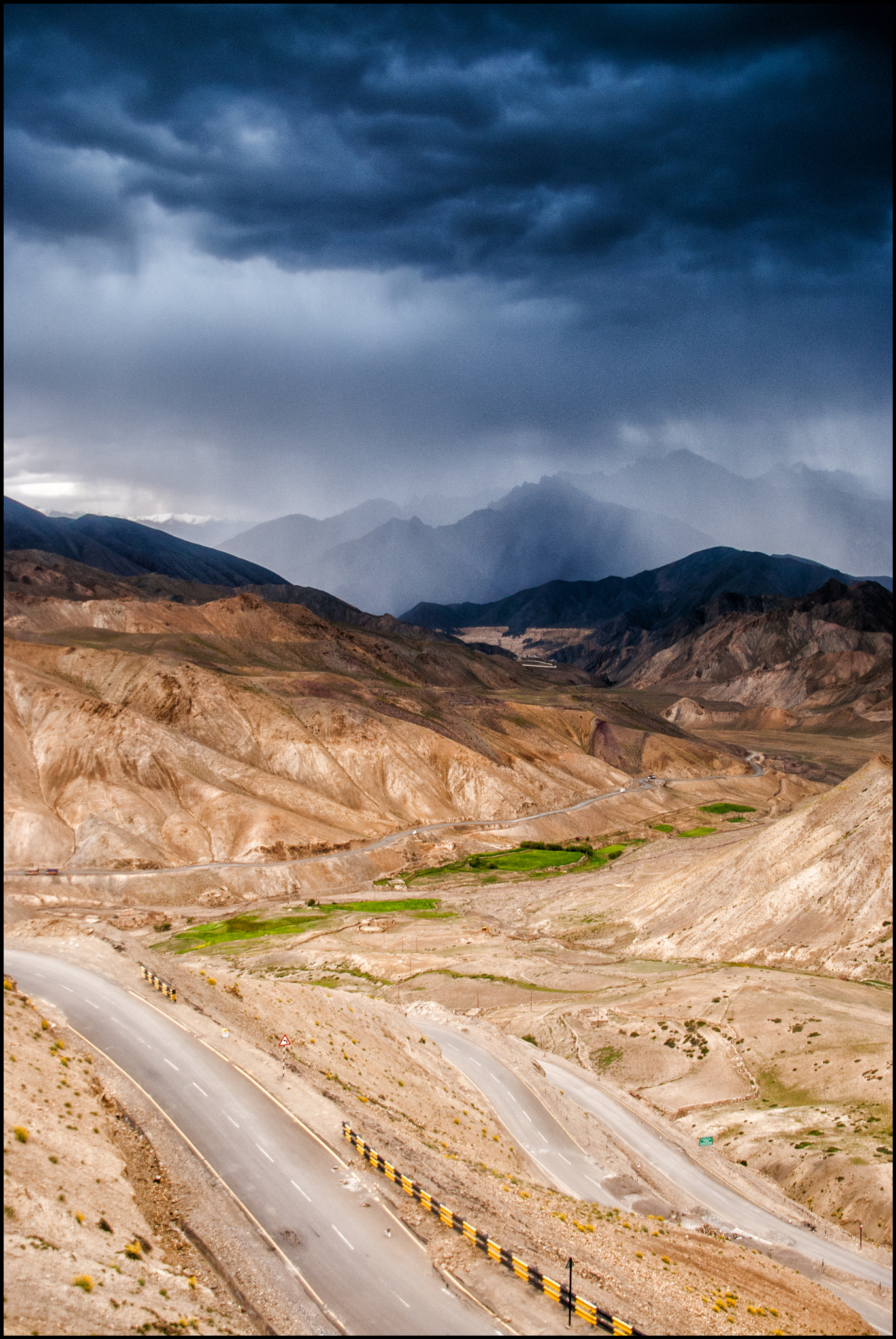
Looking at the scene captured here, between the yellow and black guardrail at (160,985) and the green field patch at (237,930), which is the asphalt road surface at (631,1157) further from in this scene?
the green field patch at (237,930)

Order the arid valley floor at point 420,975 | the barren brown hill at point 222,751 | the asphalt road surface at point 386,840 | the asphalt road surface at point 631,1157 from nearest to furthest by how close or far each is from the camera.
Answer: the arid valley floor at point 420,975
the asphalt road surface at point 631,1157
the asphalt road surface at point 386,840
the barren brown hill at point 222,751

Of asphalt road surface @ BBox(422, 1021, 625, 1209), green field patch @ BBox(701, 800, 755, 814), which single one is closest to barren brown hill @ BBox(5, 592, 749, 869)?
green field patch @ BBox(701, 800, 755, 814)

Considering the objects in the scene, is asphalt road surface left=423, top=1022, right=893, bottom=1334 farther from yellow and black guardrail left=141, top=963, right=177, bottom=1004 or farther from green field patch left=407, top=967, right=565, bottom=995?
yellow and black guardrail left=141, top=963, right=177, bottom=1004

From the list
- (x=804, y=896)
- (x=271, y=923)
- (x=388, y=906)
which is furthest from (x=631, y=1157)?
(x=388, y=906)

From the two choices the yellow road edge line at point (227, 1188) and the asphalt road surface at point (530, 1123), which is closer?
the yellow road edge line at point (227, 1188)

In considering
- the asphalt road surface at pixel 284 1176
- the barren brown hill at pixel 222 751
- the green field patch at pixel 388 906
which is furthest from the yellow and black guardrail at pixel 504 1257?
the barren brown hill at pixel 222 751

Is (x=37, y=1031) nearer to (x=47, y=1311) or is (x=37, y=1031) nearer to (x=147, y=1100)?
(x=147, y=1100)

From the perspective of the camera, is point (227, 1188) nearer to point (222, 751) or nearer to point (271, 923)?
point (271, 923)

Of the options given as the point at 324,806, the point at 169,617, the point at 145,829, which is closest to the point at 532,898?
the point at 324,806
